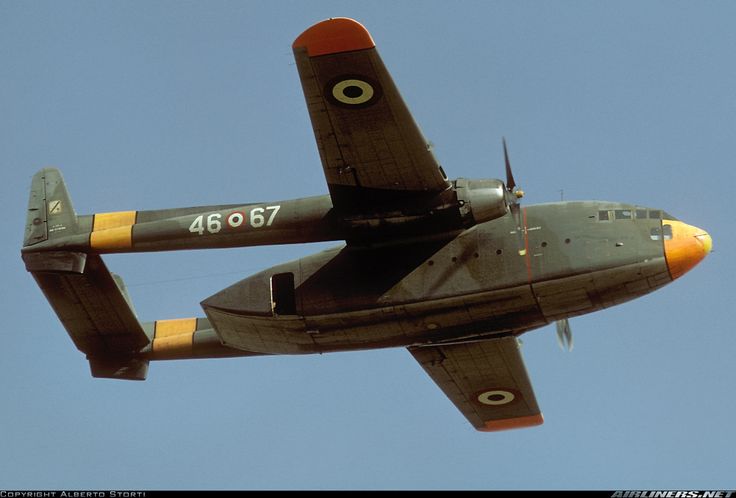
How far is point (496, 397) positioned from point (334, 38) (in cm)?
1222

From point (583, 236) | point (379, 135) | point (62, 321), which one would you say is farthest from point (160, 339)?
point (583, 236)

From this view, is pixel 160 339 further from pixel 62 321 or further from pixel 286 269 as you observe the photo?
pixel 286 269

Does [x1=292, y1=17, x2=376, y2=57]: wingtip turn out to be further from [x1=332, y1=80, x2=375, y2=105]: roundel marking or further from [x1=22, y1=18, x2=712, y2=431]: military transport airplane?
[x1=332, y1=80, x2=375, y2=105]: roundel marking

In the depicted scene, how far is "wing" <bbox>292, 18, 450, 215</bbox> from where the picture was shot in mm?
25016

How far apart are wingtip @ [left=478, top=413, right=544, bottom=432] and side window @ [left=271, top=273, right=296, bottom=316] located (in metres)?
8.38

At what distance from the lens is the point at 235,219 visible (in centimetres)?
2827

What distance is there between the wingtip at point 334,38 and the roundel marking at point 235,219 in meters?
4.89

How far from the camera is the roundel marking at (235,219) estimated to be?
28.2m

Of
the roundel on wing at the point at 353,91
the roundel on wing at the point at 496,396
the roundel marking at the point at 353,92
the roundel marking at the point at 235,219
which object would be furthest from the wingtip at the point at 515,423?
the roundel marking at the point at 353,92

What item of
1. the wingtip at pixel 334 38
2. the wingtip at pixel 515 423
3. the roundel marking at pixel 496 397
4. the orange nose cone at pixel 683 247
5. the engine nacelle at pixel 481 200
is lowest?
the wingtip at pixel 515 423

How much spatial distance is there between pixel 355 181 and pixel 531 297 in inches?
189

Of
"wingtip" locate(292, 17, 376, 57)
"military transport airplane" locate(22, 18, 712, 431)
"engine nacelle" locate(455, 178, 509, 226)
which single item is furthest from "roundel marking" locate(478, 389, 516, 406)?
"wingtip" locate(292, 17, 376, 57)

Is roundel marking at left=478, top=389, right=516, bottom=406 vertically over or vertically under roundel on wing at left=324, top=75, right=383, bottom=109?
under

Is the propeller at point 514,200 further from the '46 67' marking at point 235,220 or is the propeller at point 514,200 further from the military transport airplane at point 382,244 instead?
the '46 67' marking at point 235,220
